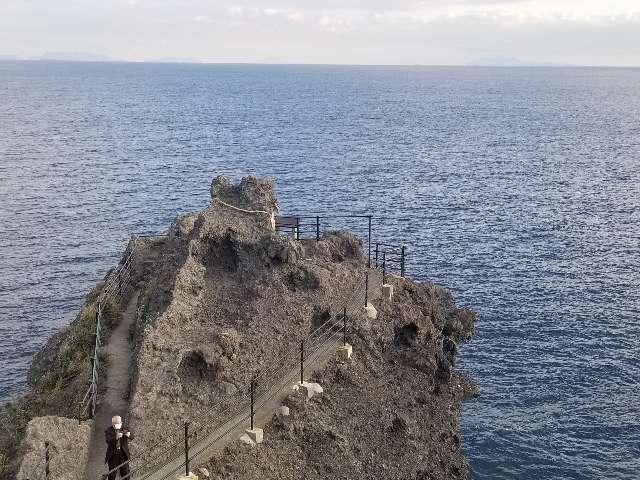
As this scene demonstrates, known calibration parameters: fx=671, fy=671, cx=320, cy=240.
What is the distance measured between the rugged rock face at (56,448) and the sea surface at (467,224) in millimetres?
18965

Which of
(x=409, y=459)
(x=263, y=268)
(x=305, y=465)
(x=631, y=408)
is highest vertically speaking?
(x=263, y=268)

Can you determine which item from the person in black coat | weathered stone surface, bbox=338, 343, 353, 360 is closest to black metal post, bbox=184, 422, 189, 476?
the person in black coat

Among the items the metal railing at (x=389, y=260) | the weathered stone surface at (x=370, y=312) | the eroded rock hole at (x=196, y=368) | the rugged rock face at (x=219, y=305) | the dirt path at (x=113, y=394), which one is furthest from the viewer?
the metal railing at (x=389, y=260)

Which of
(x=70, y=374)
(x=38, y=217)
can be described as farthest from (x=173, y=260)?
(x=38, y=217)

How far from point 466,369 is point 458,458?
10250mm

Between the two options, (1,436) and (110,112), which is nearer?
(1,436)

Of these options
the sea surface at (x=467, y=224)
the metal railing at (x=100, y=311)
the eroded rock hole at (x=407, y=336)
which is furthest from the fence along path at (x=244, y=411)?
the sea surface at (x=467, y=224)

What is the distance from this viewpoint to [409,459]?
2812 cm

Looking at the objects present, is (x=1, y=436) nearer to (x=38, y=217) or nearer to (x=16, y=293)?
(x=16, y=293)

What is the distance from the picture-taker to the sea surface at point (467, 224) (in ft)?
122

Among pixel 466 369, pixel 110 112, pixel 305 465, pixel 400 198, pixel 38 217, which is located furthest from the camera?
pixel 110 112

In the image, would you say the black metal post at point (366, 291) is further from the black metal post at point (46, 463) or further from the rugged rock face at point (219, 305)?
the black metal post at point (46, 463)

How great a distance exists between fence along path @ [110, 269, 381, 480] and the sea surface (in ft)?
32.4

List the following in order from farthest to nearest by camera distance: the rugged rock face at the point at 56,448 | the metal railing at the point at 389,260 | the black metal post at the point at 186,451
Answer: the metal railing at the point at 389,260 < the black metal post at the point at 186,451 < the rugged rock face at the point at 56,448
